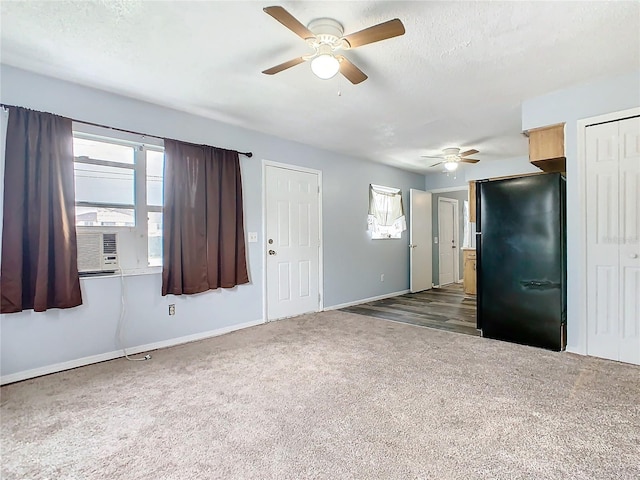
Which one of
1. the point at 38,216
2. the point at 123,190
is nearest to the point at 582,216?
the point at 123,190

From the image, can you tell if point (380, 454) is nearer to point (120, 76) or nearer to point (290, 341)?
point (290, 341)

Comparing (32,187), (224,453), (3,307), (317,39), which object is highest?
(317,39)

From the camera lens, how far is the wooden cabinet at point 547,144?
3346 millimetres

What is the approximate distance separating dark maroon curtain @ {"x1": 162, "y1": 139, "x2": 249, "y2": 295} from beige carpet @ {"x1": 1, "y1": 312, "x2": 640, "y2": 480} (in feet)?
2.74

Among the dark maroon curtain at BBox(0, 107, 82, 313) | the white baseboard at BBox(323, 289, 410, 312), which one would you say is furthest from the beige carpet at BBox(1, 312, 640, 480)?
the white baseboard at BBox(323, 289, 410, 312)

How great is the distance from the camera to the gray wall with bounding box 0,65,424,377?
2812mm

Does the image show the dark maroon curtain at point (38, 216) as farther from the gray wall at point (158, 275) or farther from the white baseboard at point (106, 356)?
the white baseboard at point (106, 356)

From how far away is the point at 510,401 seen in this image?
7.60 feet

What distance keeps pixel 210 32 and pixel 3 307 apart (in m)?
2.55

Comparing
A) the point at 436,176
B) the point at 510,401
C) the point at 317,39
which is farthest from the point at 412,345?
the point at 436,176

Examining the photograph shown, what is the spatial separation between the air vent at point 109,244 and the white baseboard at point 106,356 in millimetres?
937

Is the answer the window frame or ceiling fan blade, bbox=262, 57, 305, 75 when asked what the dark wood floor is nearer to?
the window frame

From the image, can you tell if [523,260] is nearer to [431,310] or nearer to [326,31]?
[431,310]

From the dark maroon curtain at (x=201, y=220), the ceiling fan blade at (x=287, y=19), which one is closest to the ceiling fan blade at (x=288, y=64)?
the ceiling fan blade at (x=287, y=19)
